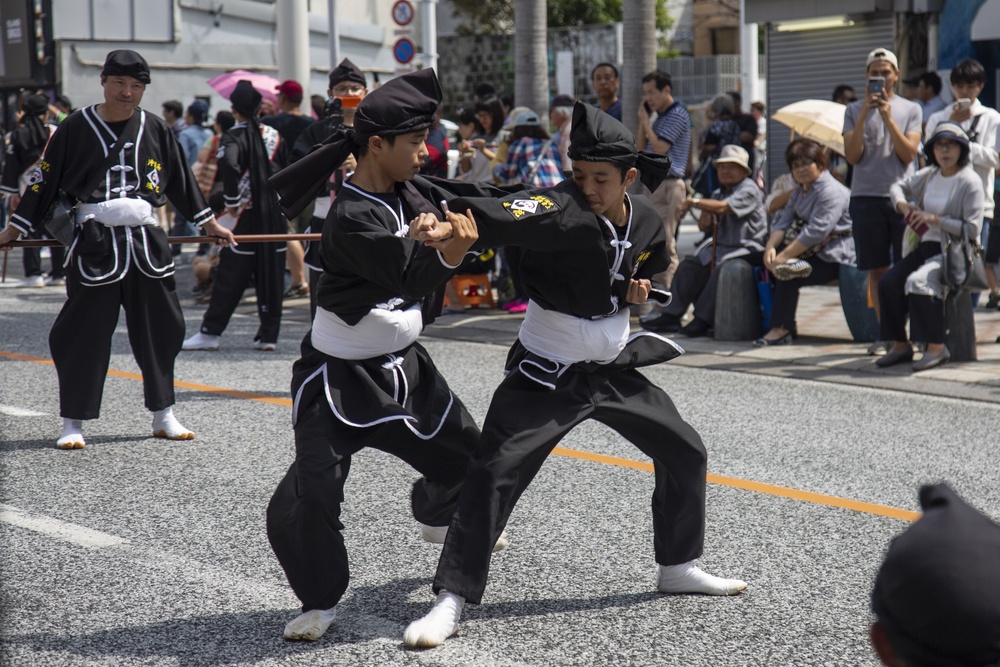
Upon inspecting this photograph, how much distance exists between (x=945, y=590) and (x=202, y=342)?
8.34 m

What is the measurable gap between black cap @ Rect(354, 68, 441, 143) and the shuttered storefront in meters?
12.6

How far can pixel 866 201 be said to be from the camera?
8.98m

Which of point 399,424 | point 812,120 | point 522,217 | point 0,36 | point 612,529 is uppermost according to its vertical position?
point 0,36

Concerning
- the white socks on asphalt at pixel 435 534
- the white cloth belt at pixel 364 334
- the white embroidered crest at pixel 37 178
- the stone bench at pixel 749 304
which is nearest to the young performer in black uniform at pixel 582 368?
the white cloth belt at pixel 364 334

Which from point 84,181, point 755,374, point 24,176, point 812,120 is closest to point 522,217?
point 84,181

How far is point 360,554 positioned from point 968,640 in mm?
3028

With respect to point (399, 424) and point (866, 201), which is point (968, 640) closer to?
point (399, 424)

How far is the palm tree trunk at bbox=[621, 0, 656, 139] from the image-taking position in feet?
37.3

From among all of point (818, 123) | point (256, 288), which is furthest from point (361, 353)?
point (818, 123)

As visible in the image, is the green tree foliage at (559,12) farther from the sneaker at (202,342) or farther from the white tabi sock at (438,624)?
the white tabi sock at (438,624)

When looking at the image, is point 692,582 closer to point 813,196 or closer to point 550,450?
point 550,450

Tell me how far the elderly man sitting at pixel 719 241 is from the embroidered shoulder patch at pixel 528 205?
6.27 meters

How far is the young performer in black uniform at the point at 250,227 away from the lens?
9.30 meters

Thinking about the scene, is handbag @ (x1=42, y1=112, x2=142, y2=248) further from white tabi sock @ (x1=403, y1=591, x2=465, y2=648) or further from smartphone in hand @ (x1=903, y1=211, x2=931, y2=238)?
smartphone in hand @ (x1=903, y1=211, x2=931, y2=238)
